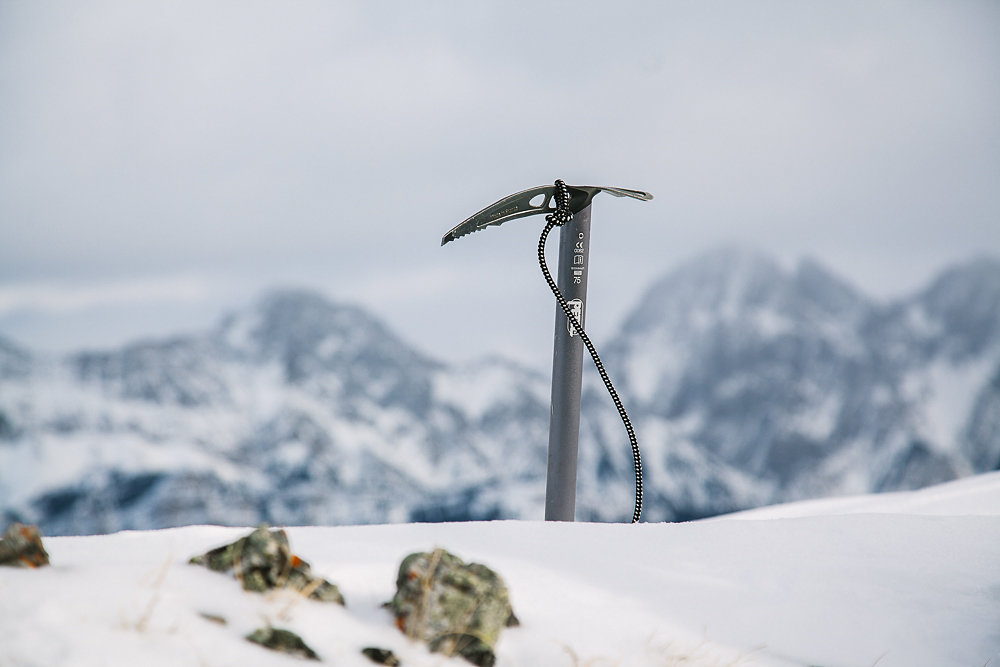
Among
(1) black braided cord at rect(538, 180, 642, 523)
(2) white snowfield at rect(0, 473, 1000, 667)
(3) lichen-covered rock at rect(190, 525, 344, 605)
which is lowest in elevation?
(2) white snowfield at rect(0, 473, 1000, 667)

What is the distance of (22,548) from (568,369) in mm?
2164

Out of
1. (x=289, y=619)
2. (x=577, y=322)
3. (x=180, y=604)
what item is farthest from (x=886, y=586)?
(x=180, y=604)

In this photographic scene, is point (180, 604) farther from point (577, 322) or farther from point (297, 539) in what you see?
point (577, 322)

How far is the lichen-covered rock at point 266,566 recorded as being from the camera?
77.1 inches

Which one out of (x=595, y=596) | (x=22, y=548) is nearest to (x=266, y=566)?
(x=22, y=548)

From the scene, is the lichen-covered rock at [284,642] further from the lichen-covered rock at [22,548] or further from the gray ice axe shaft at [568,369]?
→ the gray ice axe shaft at [568,369]

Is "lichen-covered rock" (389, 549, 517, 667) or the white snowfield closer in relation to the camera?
the white snowfield

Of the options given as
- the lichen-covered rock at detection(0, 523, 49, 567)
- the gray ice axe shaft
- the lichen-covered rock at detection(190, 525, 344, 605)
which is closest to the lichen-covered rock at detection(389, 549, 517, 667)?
the lichen-covered rock at detection(190, 525, 344, 605)

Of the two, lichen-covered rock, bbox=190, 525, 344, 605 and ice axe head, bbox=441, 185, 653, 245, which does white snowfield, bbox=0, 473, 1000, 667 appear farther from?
ice axe head, bbox=441, 185, 653, 245

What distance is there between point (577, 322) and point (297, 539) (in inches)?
59.1

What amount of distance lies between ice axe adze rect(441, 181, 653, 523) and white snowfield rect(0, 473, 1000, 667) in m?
0.47

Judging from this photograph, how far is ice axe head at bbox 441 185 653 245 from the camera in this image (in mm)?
3338

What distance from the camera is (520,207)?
3.42 m

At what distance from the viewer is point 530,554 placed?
8.42 feet
